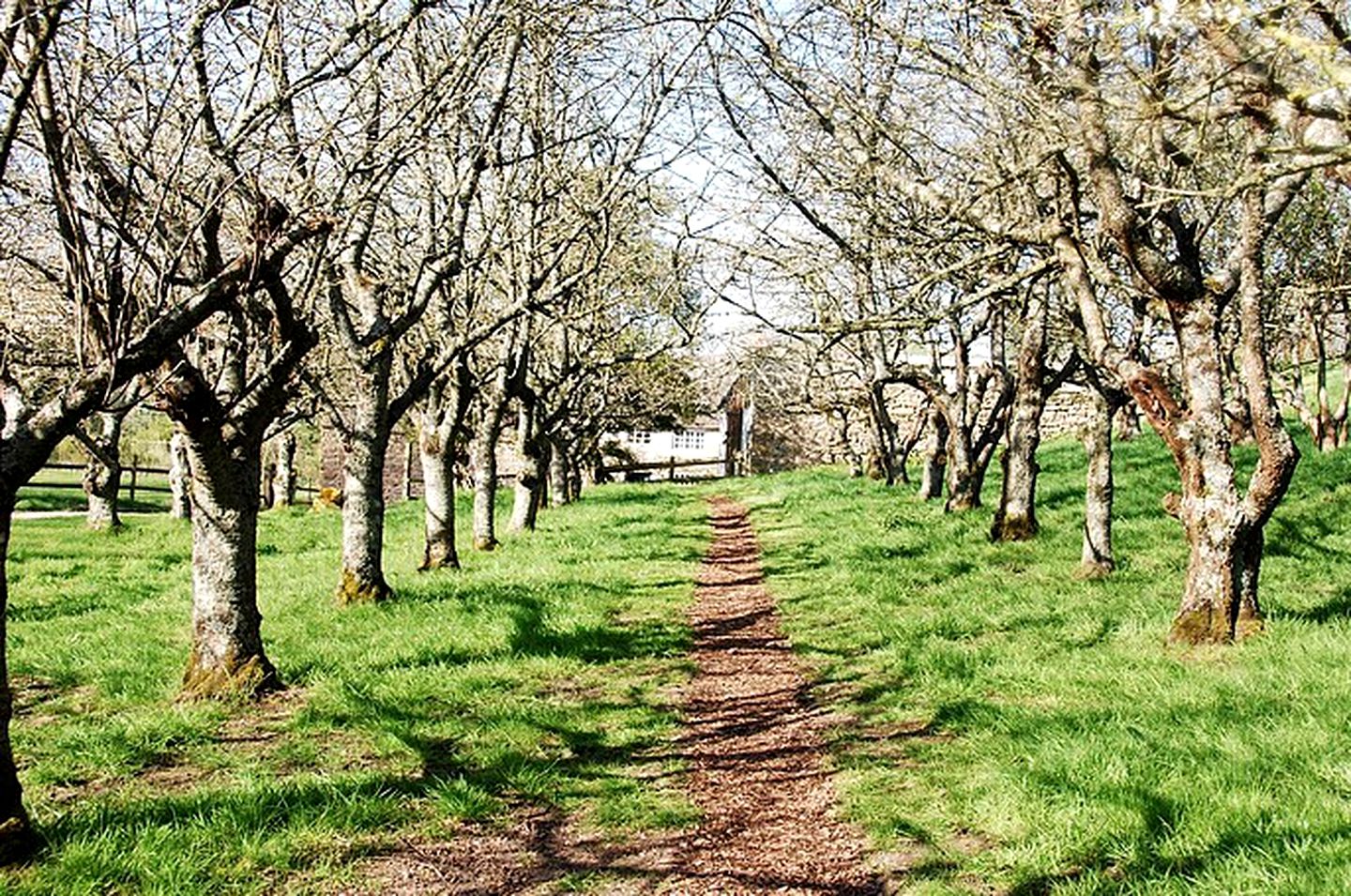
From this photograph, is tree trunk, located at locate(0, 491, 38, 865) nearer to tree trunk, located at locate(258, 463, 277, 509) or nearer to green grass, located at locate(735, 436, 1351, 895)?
green grass, located at locate(735, 436, 1351, 895)

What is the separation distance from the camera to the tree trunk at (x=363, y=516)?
34.8 ft

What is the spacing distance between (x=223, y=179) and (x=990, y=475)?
2107 centimetres

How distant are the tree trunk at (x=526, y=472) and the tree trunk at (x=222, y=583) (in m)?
10.4

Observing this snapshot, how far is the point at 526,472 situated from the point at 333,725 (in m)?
11.8

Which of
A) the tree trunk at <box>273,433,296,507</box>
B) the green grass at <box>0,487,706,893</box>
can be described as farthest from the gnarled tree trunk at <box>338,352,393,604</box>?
the tree trunk at <box>273,433,296,507</box>

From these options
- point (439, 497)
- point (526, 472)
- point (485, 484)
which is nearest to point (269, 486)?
point (526, 472)

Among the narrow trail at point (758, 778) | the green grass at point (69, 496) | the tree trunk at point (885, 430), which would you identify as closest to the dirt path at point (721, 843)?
the narrow trail at point (758, 778)

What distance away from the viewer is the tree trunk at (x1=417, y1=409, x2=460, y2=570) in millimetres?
13570

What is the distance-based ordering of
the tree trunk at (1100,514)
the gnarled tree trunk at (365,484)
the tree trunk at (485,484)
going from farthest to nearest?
the tree trunk at (485,484)
the tree trunk at (1100,514)
the gnarled tree trunk at (365,484)

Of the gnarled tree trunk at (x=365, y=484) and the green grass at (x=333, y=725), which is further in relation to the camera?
the gnarled tree trunk at (x=365, y=484)

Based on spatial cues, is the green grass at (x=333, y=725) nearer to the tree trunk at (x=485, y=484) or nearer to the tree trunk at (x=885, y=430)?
the tree trunk at (x=485, y=484)

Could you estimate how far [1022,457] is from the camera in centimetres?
1345

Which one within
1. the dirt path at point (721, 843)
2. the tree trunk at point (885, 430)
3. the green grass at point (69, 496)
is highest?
the tree trunk at point (885, 430)

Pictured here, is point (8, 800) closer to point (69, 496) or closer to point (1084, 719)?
point (1084, 719)
